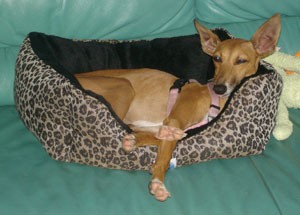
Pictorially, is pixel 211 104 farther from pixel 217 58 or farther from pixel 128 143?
pixel 128 143

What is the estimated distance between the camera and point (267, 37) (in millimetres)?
2689

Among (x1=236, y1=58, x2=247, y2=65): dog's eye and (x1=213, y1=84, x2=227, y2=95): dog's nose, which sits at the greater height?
(x1=236, y1=58, x2=247, y2=65): dog's eye

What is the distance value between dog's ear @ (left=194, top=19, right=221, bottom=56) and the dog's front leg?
90cm

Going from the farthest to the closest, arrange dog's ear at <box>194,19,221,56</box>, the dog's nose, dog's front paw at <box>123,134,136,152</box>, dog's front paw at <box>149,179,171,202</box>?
dog's ear at <box>194,19,221,56</box>
the dog's nose
dog's front paw at <box>123,134,136,152</box>
dog's front paw at <box>149,179,171,202</box>

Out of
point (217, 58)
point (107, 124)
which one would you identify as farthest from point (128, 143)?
point (217, 58)

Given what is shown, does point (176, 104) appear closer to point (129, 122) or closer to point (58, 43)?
point (129, 122)

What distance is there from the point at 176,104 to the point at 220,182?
1.92ft

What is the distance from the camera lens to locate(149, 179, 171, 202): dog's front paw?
2041mm

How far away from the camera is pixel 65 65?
9.56 ft

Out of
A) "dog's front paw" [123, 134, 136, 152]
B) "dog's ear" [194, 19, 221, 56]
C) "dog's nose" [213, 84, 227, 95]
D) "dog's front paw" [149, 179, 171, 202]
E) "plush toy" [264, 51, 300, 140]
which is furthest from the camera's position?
"dog's ear" [194, 19, 221, 56]

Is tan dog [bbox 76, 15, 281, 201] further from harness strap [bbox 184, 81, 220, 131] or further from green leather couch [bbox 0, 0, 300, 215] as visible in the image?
green leather couch [bbox 0, 0, 300, 215]

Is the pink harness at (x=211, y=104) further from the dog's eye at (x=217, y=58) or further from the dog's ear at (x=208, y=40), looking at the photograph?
the dog's ear at (x=208, y=40)

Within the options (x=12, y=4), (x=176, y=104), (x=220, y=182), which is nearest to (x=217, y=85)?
(x=176, y=104)

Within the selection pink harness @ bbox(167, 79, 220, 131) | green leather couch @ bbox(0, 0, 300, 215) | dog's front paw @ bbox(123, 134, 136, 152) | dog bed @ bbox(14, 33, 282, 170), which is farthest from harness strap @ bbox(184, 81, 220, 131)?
dog's front paw @ bbox(123, 134, 136, 152)
